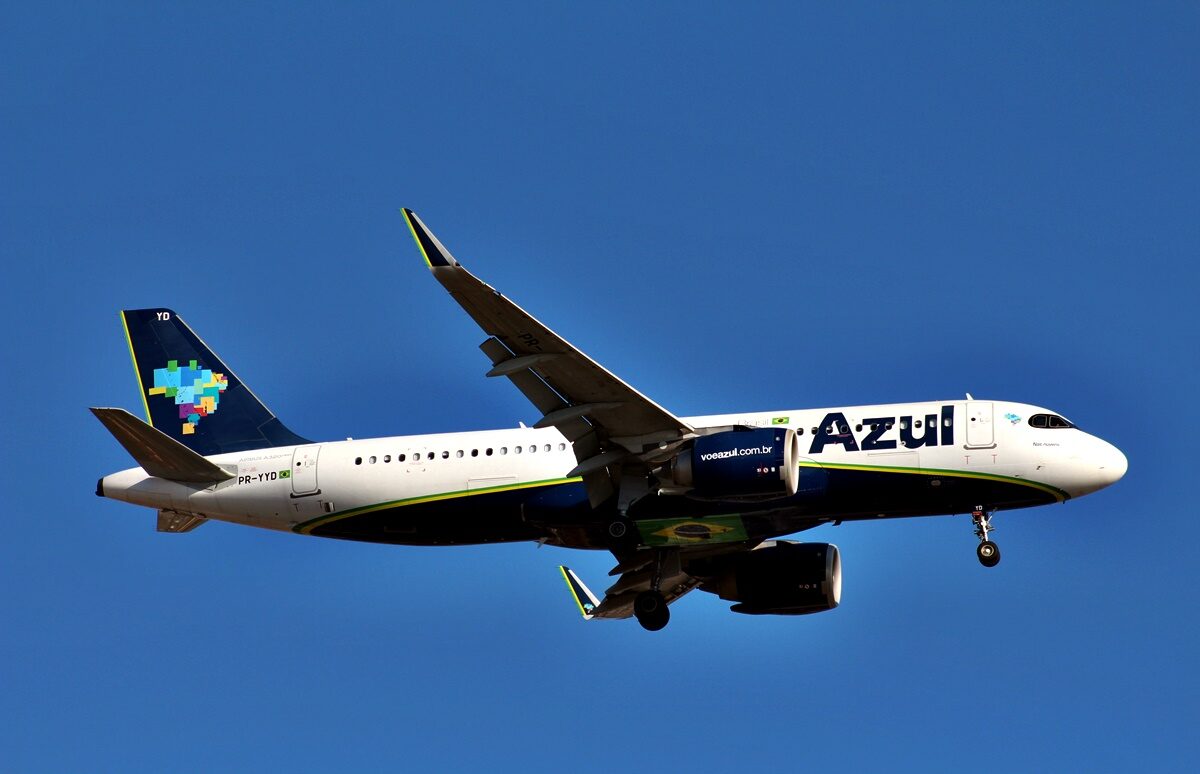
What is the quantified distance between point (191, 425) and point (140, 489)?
3719 millimetres

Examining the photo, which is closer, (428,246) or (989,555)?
(428,246)

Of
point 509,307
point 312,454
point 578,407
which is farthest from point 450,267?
point 312,454

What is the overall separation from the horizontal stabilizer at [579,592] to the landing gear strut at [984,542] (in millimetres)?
12388

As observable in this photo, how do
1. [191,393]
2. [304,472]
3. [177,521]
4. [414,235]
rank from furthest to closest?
[191,393], [177,521], [304,472], [414,235]

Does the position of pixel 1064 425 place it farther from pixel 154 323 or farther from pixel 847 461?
pixel 154 323

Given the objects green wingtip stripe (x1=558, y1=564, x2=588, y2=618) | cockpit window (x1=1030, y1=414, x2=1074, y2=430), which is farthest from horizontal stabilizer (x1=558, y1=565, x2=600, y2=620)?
cockpit window (x1=1030, y1=414, x2=1074, y2=430)

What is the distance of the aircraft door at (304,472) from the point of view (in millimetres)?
47594

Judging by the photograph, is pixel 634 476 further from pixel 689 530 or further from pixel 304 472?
pixel 304 472

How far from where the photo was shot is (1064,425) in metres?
44.3

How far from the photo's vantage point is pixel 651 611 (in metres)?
46.3

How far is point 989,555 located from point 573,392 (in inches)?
462

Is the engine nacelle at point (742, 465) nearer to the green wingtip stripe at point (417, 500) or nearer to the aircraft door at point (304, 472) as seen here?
the green wingtip stripe at point (417, 500)

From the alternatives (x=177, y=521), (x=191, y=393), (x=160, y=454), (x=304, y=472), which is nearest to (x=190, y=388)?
(x=191, y=393)

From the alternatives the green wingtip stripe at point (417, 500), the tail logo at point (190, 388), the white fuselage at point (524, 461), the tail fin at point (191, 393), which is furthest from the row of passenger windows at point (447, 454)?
the tail logo at point (190, 388)
